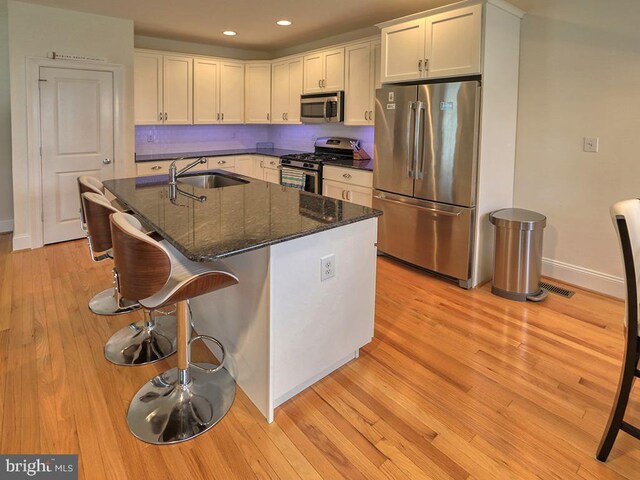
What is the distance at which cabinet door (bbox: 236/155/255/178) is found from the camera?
6030 mm

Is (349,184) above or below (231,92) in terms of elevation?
below

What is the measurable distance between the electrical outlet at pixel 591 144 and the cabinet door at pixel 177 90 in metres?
4.55

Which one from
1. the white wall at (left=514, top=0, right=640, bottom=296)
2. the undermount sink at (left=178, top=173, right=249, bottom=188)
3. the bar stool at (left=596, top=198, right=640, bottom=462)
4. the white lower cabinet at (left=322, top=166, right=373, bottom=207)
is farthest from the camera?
the white lower cabinet at (left=322, top=166, right=373, bottom=207)

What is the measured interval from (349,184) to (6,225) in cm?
416

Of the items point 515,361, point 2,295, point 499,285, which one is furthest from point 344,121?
point 2,295

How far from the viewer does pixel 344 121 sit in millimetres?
4922

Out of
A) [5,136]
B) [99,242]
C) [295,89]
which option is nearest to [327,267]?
[99,242]

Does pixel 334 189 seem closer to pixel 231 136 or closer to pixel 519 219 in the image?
pixel 519 219

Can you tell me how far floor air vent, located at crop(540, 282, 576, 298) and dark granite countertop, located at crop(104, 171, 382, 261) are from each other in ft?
6.89

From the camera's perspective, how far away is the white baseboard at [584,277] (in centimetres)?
336

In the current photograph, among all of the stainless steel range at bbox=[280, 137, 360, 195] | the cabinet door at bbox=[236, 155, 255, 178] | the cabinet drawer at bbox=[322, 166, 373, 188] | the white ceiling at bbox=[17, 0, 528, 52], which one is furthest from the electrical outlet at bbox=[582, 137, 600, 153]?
the cabinet door at bbox=[236, 155, 255, 178]

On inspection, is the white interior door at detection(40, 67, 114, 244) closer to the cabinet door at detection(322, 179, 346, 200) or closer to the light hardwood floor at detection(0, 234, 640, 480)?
the light hardwood floor at detection(0, 234, 640, 480)

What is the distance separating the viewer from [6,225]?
512cm

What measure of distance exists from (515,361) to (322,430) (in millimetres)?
1282
